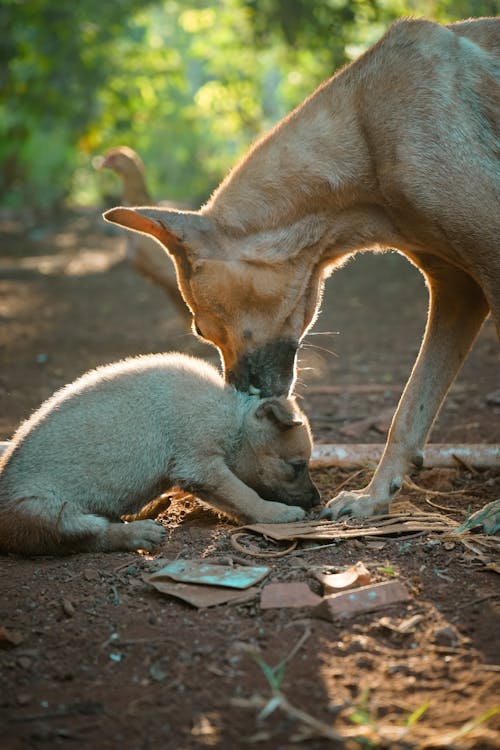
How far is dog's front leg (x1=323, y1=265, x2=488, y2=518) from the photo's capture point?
4668 mm

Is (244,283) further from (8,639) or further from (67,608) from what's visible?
(8,639)

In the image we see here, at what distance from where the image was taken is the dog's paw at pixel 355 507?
14.5 ft

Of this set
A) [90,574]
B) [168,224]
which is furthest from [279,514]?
[168,224]

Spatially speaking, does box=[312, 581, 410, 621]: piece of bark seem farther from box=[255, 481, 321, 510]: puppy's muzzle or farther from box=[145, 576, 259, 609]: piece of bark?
box=[255, 481, 321, 510]: puppy's muzzle

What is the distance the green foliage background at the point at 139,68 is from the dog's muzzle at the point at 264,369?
597 cm

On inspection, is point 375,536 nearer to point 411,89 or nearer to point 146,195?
point 411,89

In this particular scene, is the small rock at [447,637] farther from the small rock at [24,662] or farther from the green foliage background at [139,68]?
the green foliage background at [139,68]

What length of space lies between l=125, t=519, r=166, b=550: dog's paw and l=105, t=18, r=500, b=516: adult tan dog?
0.95 meters

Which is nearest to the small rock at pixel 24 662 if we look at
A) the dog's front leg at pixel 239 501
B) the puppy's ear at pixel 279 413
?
the dog's front leg at pixel 239 501

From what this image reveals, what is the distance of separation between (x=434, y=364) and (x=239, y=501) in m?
1.35

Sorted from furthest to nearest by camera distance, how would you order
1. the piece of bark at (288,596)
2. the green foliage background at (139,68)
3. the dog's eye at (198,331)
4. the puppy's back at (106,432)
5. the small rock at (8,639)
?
1. the green foliage background at (139,68)
2. the dog's eye at (198,331)
3. the puppy's back at (106,432)
4. the piece of bark at (288,596)
5. the small rock at (8,639)

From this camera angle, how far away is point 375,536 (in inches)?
159

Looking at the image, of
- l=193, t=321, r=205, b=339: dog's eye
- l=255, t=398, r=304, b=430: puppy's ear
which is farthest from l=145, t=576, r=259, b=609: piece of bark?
l=193, t=321, r=205, b=339: dog's eye

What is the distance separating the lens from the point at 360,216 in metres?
4.56
